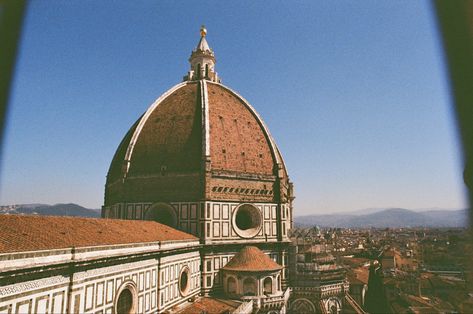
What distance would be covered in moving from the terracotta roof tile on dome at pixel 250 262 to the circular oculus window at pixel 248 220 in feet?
5.63

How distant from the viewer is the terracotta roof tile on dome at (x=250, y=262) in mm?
26252

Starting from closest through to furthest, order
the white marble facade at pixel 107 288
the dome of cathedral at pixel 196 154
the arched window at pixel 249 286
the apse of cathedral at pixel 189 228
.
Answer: the white marble facade at pixel 107 288
the apse of cathedral at pixel 189 228
the arched window at pixel 249 286
the dome of cathedral at pixel 196 154

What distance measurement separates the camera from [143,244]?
19.1 m

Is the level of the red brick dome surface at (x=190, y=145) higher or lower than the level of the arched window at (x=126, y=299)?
higher

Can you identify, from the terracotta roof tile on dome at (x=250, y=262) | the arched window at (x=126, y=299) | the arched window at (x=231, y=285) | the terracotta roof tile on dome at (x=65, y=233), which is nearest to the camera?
the terracotta roof tile on dome at (x=65, y=233)

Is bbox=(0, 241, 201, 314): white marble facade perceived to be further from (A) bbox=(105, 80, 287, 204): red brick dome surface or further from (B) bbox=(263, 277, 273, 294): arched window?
(A) bbox=(105, 80, 287, 204): red brick dome surface

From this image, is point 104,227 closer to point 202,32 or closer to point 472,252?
point 472,252

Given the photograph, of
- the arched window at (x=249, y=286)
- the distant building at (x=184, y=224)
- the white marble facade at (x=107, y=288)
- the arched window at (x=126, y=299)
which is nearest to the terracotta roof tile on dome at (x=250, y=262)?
the distant building at (x=184, y=224)

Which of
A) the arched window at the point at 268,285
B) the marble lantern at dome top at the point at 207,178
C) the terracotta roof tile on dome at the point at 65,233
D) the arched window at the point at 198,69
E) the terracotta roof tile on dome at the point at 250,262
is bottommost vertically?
the arched window at the point at 268,285

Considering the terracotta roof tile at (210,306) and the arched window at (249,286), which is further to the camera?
the arched window at (249,286)

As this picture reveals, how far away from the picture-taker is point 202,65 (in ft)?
127

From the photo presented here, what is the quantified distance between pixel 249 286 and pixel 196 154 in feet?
37.9

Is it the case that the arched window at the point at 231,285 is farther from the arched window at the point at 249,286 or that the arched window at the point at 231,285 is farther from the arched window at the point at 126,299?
the arched window at the point at 126,299

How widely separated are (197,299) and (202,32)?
29434 mm
